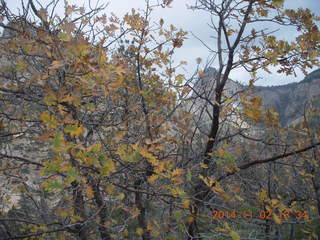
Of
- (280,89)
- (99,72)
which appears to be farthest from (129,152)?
(280,89)

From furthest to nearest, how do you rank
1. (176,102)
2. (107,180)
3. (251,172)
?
(251,172)
(176,102)
(107,180)

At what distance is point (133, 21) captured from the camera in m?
3.02

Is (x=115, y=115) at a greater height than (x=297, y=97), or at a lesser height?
lesser

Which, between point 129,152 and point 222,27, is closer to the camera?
point 129,152

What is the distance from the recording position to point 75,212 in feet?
10.9

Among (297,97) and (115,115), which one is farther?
(297,97)

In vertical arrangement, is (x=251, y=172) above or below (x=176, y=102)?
below

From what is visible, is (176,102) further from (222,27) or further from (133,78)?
(222,27)

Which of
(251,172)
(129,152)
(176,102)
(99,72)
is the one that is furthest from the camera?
(251,172)

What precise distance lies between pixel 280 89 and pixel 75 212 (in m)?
75.3

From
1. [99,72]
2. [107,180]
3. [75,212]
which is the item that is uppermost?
[99,72]

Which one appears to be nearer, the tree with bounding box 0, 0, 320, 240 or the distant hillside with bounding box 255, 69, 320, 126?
the tree with bounding box 0, 0, 320, 240

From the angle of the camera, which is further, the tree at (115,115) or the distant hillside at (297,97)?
the distant hillside at (297,97)

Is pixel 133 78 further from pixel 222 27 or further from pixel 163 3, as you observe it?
pixel 222 27
